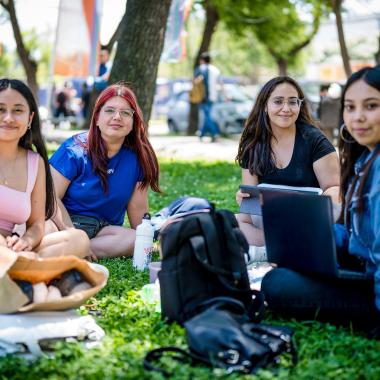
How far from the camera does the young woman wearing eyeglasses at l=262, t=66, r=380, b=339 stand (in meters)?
3.58

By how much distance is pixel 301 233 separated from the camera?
12.1 ft

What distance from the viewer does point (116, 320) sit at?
3930mm

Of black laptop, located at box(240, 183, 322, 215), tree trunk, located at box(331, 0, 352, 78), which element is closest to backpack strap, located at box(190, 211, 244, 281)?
black laptop, located at box(240, 183, 322, 215)

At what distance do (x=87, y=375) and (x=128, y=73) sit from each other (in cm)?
615

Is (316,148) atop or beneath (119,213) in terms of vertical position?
atop

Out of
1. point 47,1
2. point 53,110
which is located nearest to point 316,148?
point 47,1

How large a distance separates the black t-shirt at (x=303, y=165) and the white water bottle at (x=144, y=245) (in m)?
0.92

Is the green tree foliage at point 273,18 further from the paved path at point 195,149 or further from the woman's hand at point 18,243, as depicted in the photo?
the woman's hand at point 18,243

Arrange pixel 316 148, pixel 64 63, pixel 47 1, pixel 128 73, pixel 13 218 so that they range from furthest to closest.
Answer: pixel 47 1, pixel 64 63, pixel 128 73, pixel 316 148, pixel 13 218

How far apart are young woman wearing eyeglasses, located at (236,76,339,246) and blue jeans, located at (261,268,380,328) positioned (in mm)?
1508

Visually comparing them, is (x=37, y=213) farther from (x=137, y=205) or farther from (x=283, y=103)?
(x=283, y=103)

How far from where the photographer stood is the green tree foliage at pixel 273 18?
Result: 822 inches

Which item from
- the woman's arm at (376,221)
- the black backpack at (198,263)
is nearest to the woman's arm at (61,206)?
the black backpack at (198,263)

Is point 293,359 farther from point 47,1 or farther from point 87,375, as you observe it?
point 47,1
